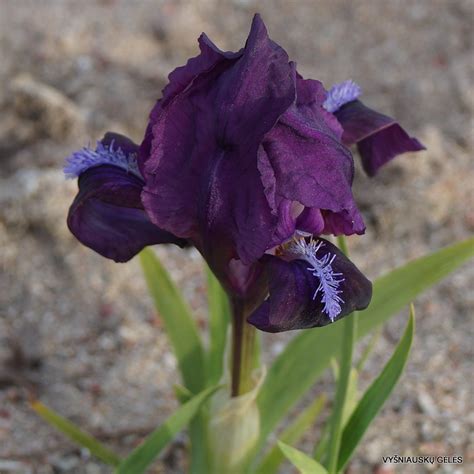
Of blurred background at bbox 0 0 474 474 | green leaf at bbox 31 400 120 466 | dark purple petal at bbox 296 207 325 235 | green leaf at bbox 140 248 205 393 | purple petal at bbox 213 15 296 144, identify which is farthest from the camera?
blurred background at bbox 0 0 474 474

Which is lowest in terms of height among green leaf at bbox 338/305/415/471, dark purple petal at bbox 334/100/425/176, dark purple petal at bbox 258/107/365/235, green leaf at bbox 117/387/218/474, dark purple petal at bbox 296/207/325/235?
green leaf at bbox 117/387/218/474

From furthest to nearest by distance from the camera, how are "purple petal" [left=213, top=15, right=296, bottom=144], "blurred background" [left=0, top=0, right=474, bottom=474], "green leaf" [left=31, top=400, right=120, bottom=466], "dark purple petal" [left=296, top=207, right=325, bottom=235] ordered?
"blurred background" [left=0, top=0, right=474, bottom=474]
"green leaf" [left=31, top=400, right=120, bottom=466]
"dark purple petal" [left=296, top=207, right=325, bottom=235]
"purple petal" [left=213, top=15, right=296, bottom=144]

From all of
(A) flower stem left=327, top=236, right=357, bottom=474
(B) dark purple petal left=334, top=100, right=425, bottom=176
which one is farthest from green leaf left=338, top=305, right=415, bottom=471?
(B) dark purple petal left=334, top=100, right=425, bottom=176

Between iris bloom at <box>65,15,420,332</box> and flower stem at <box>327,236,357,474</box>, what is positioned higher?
iris bloom at <box>65,15,420,332</box>

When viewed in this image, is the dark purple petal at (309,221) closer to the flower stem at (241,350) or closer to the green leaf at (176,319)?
the flower stem at (241,350)

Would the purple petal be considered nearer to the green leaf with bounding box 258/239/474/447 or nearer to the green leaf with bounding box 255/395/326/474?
the green leaf with bounding box 258/239/474/447

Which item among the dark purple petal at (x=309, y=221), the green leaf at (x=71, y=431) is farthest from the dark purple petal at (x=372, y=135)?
the green leaf at (x=71, y=431)

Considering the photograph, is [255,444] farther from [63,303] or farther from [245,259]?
[63,303]
